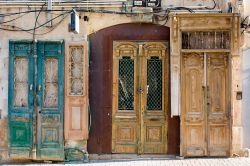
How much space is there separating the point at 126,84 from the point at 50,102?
193 centimetres

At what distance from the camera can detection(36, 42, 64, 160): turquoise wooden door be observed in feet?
35.0

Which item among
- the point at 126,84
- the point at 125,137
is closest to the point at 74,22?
the point at 126,84

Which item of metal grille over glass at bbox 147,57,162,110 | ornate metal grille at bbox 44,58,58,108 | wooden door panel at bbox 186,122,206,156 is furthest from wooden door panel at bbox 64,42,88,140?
wooden door panel at bbox 186,122,206,156

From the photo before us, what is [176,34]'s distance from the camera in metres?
10.6

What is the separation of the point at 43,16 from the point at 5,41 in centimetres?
113

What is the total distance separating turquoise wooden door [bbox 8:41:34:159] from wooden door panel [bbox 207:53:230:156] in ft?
14.3

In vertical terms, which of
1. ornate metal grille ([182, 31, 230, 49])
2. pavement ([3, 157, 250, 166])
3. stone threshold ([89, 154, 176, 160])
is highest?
ornate metal grille ([182, 31, 230, 49])

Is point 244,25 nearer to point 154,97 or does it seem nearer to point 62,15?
point 154,97

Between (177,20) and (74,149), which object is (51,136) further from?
(177,20)

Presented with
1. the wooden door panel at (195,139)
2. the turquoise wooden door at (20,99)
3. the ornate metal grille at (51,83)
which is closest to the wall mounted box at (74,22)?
the ornate metal grille at (51,83)

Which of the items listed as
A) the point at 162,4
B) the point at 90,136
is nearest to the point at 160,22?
the point at 162,4

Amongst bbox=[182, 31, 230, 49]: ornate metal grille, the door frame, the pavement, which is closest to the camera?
the pavement

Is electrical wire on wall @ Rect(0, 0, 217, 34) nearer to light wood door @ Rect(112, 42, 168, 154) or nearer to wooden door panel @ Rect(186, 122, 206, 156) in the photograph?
light wood door @ Rect(112, 42, 168, 154)

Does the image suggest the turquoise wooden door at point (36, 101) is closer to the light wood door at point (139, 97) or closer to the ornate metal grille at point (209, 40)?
the light wood door at point (139, 97)
